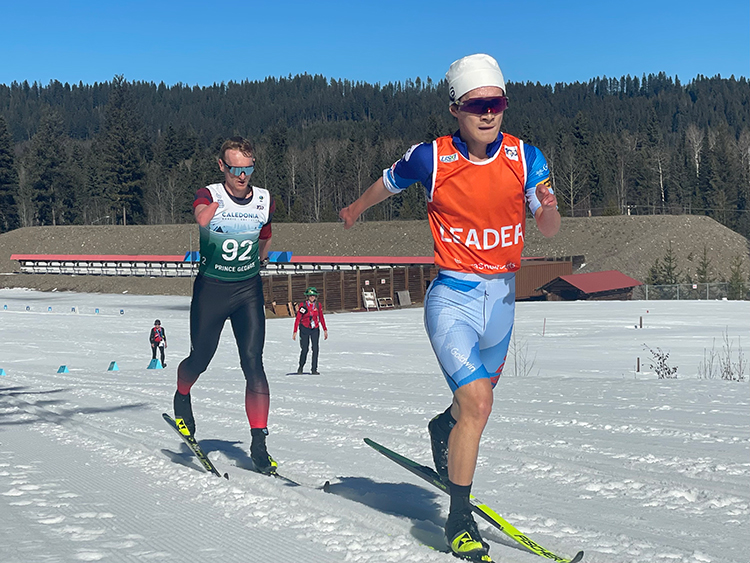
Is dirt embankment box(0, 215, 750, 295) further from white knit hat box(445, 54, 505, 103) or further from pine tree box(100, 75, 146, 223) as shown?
white knit hat box(445, 54, 505, 103)

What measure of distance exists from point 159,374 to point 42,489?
9.66 meters

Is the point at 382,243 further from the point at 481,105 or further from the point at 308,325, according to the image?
the point at 481,105

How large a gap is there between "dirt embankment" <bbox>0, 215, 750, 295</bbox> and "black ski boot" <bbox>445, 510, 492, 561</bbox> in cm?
6580

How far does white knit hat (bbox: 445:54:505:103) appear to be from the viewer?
4352 millimetres

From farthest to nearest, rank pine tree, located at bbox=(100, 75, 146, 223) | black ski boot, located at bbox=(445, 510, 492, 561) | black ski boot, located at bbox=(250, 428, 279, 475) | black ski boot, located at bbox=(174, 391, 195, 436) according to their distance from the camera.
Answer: pine tree, located at bbox=(100, 75, 146, 223) < black ski boot, located at bbox=(174, 391, 195, 436) < black ski boot, located at bbox=(250, 428, 279, 475) < black ski boot, located at bbox=(445, 510, 492, 561)

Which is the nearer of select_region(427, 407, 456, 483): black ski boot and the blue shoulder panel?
the blue shoulder panel

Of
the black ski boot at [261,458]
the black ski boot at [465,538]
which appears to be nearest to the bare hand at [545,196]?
the black ski boot at [465,538]

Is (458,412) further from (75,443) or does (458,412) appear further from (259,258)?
(75,443)

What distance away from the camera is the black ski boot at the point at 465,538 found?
3.97 metres

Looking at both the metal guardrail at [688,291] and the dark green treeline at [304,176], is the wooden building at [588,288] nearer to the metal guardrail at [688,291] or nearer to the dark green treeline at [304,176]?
the metal guardrail at [688,291]

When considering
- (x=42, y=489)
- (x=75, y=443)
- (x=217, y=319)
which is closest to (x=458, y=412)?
(x=217, y=319)

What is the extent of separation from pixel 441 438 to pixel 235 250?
230cm

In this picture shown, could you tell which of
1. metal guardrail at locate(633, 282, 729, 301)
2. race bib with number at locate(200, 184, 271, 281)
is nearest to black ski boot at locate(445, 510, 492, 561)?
race bib with number at locate(200, 184, 271, 281)

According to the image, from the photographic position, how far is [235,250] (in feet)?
21.1
